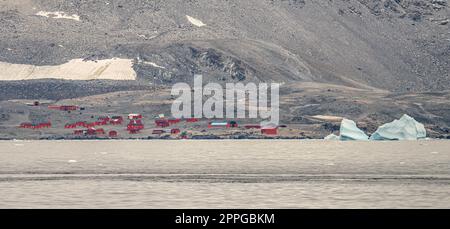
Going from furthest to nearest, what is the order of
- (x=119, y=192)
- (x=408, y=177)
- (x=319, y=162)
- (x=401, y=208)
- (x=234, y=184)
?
(x=319, y=162) → (x=408, y=177) → (x=234, y=184) → (x=119, y=192) → (x=401, y=208)

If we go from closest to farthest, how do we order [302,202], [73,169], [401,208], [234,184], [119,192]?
[401,208], [302,202], [119,192], [234,184], [73,169]

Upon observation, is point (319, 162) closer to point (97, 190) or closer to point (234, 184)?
point (234, 184)
